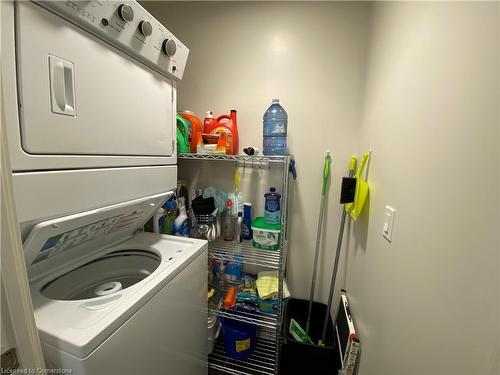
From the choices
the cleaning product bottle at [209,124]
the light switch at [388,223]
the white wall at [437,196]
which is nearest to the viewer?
the white wall at [437,196]

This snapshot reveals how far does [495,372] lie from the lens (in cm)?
42

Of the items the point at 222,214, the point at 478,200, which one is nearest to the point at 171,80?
the point at 222,214

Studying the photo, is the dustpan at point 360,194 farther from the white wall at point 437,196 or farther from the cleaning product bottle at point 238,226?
the cleaning product bottle at point 238,226

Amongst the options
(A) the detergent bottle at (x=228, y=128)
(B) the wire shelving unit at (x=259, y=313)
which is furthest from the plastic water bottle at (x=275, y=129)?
(A) the detergent bottle at (x=228, y=128)

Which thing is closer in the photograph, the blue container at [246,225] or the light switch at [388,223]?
the light switch at [388,223]

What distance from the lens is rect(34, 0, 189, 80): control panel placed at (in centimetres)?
60

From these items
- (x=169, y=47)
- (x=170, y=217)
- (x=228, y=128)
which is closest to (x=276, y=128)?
(x=228, y=128)

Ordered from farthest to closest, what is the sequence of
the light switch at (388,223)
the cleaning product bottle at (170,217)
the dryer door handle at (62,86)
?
the cleaning product bottle at (170,217) < the light switch at (388,223) < the dryer door handle at (62,86)

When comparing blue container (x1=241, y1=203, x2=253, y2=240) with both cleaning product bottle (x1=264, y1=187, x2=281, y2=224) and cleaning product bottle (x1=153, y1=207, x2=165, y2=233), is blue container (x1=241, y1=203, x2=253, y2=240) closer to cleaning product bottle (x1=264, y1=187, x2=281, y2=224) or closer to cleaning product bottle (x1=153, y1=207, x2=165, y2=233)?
cleaning product bottle (x1=264, y1=187, x2=281, y2=224)

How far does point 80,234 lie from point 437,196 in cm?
122

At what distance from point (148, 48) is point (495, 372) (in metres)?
1.40

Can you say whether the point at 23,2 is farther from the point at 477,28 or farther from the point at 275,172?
the point at 275,172

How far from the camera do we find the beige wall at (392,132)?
488 mm

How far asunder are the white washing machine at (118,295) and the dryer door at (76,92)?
23 cm
